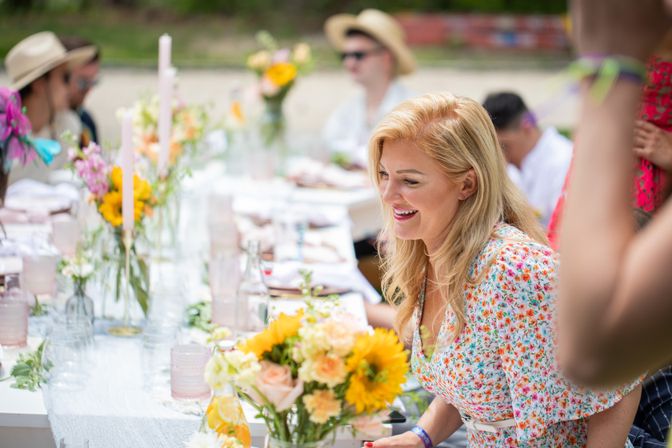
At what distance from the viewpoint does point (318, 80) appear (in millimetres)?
14227

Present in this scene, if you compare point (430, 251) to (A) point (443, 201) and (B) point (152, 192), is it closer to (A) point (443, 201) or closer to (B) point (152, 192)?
(A) point (443, 201)

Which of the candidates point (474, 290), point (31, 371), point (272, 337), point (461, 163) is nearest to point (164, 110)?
point (31, 371)

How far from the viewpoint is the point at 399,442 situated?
2.15 m

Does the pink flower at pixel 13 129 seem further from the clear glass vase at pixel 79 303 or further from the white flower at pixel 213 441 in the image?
the white flower at pixel 213 441

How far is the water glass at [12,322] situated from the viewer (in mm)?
2486

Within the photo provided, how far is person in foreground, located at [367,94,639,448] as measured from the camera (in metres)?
2.03

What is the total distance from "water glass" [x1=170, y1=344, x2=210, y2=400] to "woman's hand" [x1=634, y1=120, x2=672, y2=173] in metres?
1.41

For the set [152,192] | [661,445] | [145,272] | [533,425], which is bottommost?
[661,445]

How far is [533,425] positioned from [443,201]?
1.78 ft

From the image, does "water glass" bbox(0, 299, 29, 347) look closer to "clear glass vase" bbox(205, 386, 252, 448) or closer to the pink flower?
the pink flower

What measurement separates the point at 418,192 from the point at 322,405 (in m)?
0.84

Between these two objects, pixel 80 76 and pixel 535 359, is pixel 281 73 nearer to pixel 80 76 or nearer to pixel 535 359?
pixel 80 76

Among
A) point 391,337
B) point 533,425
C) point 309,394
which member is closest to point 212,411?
point 309,394

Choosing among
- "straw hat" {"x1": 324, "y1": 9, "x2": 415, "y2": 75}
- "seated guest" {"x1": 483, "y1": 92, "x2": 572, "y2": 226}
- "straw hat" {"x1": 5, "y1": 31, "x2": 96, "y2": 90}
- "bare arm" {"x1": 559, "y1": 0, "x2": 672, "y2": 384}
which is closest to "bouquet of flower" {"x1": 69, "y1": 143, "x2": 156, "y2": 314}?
"straw hat" {"x1": 5, "y1": 31, "x2": 96, "y2": 90}
